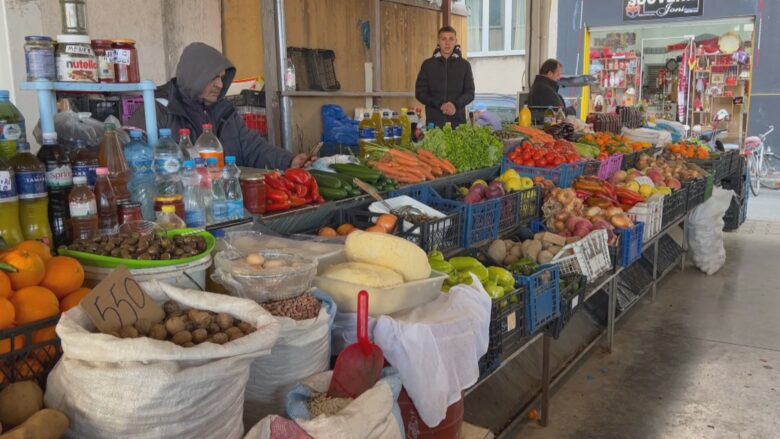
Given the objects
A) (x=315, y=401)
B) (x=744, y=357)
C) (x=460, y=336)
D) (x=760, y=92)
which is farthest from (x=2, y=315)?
(x=760, y=92)

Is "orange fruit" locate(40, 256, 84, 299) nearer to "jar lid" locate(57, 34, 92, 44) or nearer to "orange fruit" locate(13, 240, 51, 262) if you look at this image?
"orange fruit" locate(13, 240, 51, 262)

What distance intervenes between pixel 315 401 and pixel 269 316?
0.87ft

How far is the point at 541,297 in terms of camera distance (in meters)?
3.21

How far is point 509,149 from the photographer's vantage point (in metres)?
4.94

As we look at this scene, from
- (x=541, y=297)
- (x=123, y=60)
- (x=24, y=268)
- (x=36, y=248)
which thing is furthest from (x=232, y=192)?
(x=541, y=297)

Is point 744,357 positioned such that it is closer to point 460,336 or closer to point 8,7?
point 460,336

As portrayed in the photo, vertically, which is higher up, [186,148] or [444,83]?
Answer: [444,83]

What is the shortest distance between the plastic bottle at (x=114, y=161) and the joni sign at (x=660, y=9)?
1438cm

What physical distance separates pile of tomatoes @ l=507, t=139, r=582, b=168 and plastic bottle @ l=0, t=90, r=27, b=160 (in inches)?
137

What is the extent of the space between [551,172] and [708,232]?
2.69 meters

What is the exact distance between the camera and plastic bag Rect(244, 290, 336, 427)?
1.78 metres

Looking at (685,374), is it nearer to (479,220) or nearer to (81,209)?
(479,220)

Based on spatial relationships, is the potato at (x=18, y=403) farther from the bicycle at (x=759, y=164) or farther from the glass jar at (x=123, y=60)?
the bicycle at (x=759, y=164)

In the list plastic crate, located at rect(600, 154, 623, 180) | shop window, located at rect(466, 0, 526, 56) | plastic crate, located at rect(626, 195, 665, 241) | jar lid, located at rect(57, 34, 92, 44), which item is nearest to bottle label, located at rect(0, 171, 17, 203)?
jar lid, located at rect(57, 34, 92, 44)
